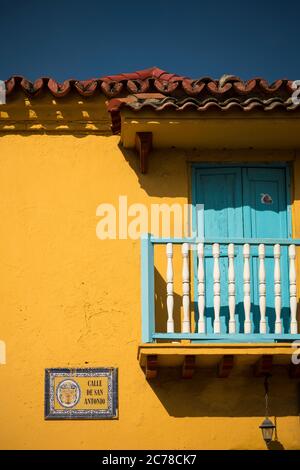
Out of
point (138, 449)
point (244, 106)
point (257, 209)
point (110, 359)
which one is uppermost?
point (244, 106)

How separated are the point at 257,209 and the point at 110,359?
232 centimetres

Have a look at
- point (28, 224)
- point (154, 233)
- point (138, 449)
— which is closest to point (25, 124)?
point (28, 224)

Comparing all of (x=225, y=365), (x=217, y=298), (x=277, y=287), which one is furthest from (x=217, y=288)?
(x=225, y=365)

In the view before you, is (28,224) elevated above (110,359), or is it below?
above

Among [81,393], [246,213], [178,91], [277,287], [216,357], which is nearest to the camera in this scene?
[216,357]

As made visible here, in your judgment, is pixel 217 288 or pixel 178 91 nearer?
pixel 217 288

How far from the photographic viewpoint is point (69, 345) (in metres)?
11.9

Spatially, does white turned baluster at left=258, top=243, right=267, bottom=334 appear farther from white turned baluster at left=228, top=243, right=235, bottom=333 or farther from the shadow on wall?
the shadow on wall

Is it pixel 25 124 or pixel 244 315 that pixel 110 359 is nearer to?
Result: pixel 244 315

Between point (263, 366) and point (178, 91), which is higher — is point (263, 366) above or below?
below

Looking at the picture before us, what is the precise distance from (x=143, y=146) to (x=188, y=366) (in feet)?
8.12

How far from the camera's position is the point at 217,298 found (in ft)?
37.8

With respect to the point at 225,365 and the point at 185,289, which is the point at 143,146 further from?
the point at 225,365

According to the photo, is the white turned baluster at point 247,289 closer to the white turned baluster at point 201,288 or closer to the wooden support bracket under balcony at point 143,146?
the white turned baluster at point 201,288
